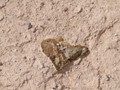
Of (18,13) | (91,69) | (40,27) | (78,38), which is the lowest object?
(91,69)

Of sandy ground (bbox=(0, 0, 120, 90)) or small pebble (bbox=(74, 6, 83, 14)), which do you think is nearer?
sandy ground (bbox=(0, 0, 120, 90))

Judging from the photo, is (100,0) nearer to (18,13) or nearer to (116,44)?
(116,44)

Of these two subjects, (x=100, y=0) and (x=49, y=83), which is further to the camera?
(x=100, y=0)

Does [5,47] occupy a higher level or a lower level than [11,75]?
higher

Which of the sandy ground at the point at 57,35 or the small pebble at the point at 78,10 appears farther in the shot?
the small pebble at the point at 78,10

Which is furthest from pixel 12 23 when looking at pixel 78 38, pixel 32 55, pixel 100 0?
pixel 100 0

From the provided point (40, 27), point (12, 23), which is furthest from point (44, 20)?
point (12, 23)
